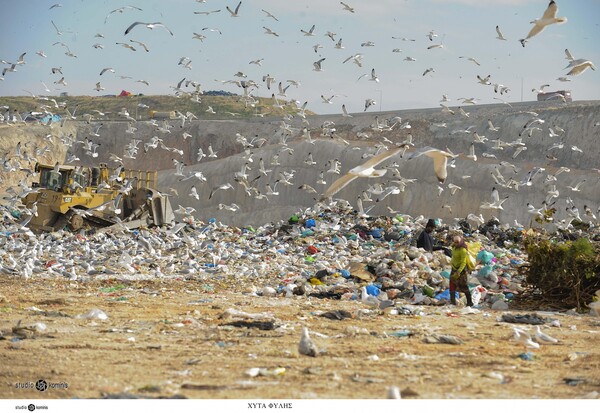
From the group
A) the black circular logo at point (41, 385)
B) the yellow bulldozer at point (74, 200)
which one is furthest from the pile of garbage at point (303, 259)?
the black circular logo at point (41, 385)

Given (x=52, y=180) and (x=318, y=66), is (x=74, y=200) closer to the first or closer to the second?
(x=52, y=180)

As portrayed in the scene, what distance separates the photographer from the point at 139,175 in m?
24.7

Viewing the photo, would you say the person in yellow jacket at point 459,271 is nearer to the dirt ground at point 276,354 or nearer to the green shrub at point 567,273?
the dirt ground at point 276,354

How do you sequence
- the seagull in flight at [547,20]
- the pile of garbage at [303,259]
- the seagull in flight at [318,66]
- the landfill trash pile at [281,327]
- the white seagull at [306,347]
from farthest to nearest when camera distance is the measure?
the seagull in flight at [318,66]
the pile of garbage at [303,259]
the seagull in flight at [547,20]
the white seagull at [306,347]
the landfill trash pile at [281,327]

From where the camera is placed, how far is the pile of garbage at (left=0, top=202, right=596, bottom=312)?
37.4 feet

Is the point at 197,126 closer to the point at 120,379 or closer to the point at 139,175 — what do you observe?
the point at 139,175

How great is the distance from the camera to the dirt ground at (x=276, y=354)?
5.36m

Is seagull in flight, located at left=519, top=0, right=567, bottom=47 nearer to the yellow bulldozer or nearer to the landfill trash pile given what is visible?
the landfill trash pile

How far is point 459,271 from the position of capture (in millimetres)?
10023

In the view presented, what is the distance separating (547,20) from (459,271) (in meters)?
3.18

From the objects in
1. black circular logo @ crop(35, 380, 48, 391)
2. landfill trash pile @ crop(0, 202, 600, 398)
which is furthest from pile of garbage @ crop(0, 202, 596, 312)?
black circular logo @ crop(35, 380, 48, 391)

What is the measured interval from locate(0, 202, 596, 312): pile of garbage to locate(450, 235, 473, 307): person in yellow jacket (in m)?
0.32

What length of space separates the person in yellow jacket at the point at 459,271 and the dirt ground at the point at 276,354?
0.46m

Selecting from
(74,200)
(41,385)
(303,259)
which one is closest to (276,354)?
(41,385)
